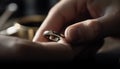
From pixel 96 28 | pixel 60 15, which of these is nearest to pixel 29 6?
pixel 60 15

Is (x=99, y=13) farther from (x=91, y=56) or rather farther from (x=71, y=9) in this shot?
(x=91, y=56)

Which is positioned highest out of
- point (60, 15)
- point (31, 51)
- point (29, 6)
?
point (29, 6)

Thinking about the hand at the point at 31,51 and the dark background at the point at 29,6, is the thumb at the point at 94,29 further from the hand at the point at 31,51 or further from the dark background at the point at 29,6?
the dark background at the point at 29,6

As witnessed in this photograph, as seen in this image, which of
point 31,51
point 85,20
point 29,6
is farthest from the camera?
point 29,6

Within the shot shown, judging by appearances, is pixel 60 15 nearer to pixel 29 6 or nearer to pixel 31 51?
pixel 31 51

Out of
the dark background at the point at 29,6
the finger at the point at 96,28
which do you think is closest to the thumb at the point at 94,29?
the finger at the point at 96,28

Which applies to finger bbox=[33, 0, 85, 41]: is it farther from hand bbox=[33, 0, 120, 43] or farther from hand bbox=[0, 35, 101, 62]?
hand bbox=[0, 35, 101, 62]

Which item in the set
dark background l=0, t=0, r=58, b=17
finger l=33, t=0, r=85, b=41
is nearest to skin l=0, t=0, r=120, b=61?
finger l=33, t=0, r=85, b=41
